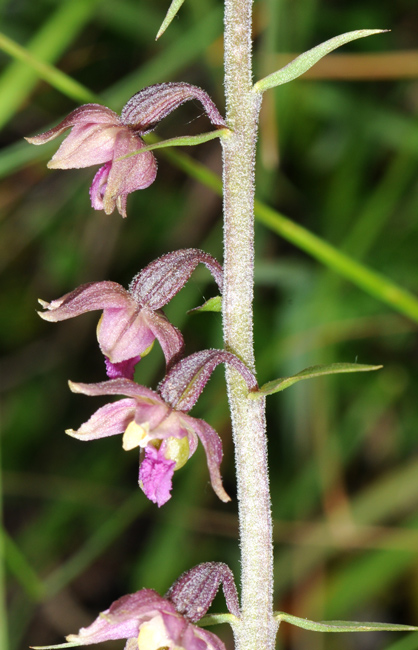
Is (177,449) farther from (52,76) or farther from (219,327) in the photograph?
(219,327)

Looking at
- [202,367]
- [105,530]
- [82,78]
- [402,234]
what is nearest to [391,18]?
[402,234]

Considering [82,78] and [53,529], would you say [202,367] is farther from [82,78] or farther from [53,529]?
[82,78]

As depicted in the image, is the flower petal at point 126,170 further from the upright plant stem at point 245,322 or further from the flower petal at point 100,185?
the upright plant stem at point 245,322

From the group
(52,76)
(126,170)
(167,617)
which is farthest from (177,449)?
(52,76)

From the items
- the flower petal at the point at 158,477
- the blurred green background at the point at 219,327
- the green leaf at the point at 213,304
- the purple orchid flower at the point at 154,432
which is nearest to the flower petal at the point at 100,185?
the green leaf at the point at 213,304

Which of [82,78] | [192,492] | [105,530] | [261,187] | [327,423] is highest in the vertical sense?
[82,78]

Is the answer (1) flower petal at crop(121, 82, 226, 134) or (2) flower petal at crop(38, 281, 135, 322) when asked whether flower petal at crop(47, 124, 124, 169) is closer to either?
(1) flower petal at crop(121, 82, 226, 134)
